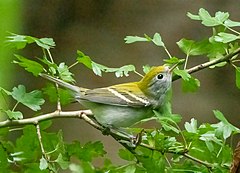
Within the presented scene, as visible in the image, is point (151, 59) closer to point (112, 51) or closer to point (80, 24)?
point (112, 51)

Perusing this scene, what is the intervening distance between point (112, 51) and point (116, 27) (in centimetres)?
12

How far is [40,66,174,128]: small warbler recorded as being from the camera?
103 cm

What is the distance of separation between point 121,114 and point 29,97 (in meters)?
0.24

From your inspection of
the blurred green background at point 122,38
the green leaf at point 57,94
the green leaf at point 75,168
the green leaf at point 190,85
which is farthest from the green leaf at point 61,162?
the blurred green background at point 122,38

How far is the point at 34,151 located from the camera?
0.89 metres

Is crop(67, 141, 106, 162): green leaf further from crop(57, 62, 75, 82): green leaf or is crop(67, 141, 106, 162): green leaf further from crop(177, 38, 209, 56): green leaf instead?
crop(177, 38, 209, 56): green leaf

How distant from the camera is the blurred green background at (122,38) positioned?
255 cm

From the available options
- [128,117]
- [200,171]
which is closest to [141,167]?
[200,171]

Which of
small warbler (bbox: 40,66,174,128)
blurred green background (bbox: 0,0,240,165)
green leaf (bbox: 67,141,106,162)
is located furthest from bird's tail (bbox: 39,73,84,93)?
blurred green background (bbox: 0,0,240,165)

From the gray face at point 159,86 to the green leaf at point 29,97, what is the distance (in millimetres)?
257

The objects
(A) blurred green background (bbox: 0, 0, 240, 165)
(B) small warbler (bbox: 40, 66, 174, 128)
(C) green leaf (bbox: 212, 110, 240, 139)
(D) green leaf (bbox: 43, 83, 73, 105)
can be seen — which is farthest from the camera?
(A) blurred green background (bbox: 0, 0, 240, 165)

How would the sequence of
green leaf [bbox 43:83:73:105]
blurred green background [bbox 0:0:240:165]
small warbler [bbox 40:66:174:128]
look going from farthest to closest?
blurred green background [bbox 0:0:240:165]
small warbler [bbox 40:66:174:128]
green leaf [bbox 43:83:73:105]

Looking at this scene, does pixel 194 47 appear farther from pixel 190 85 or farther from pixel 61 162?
pixel 61 162

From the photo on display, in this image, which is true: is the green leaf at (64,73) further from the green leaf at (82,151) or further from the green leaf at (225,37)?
the green leaf at (225,37)
